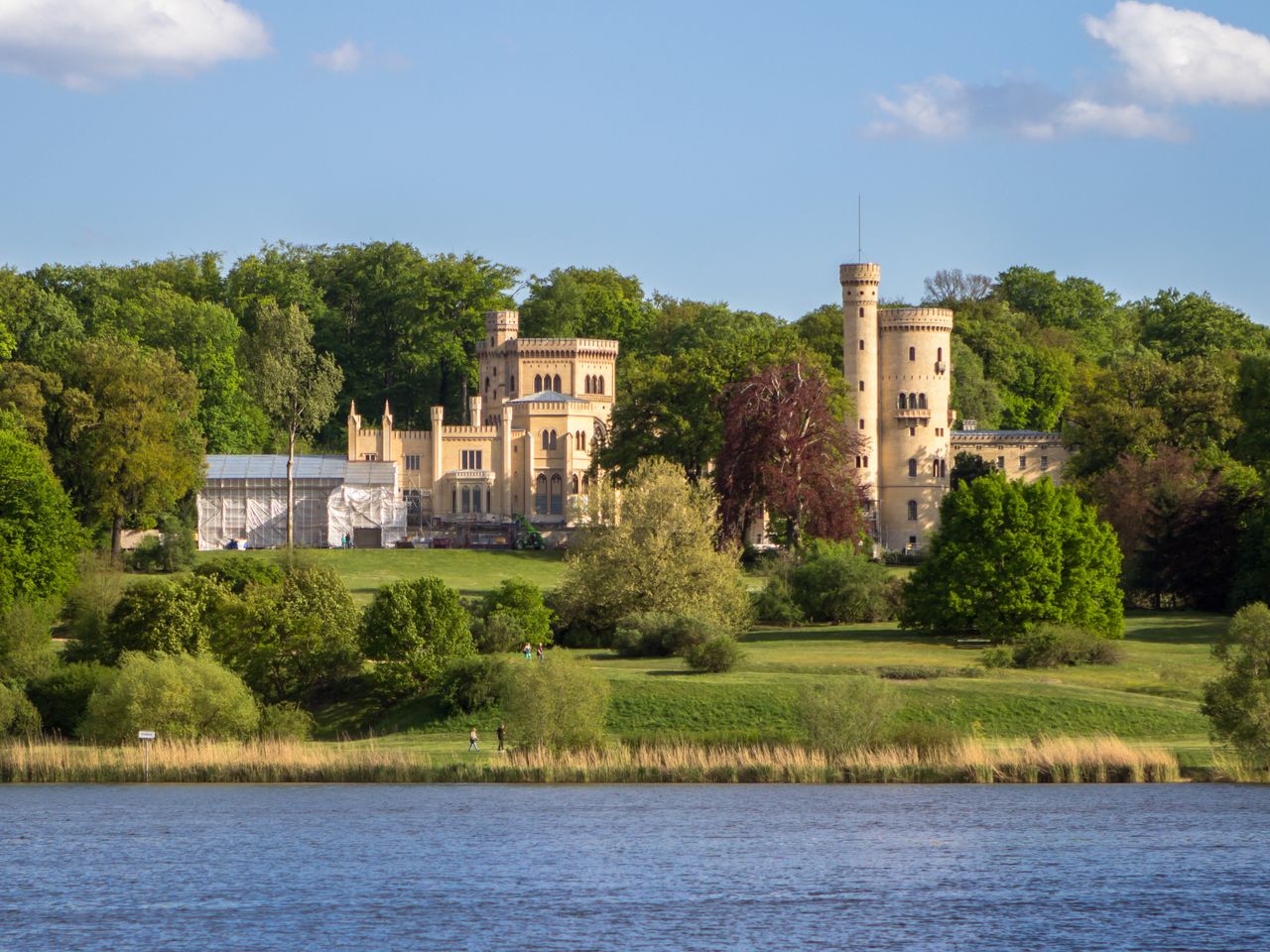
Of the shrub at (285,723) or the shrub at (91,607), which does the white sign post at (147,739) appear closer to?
the shrub at (285,723)

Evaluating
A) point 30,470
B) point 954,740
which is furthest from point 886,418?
point 954,740

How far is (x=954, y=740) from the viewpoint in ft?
162

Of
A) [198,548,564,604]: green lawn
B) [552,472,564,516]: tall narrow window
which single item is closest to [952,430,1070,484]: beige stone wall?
[552,472,564,516]: tall narrow window

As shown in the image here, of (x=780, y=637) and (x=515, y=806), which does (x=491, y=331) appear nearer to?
(x=780, y=637)

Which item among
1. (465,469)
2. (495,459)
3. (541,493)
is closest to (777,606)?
(541,493)

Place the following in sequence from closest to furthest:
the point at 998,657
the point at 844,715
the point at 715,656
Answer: the point at 844,715 < the point at 715,656 < the point at 998,657

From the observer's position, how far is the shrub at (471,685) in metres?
57.7

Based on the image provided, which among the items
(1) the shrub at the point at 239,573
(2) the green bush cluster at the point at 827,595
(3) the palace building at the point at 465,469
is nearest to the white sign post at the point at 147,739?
(1) the shrub at the point at 239,573

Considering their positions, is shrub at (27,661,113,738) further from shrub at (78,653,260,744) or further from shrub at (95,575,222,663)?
shrub at (95,575,222,663)

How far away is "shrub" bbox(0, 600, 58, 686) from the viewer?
57.7 m

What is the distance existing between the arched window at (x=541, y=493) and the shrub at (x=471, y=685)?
55.9m

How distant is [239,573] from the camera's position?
64312 mm

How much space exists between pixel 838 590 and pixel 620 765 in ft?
101

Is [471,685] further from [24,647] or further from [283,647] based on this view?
[24,647]
